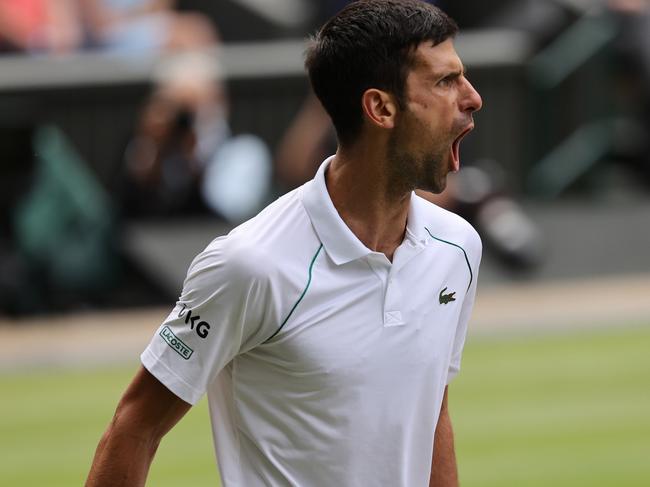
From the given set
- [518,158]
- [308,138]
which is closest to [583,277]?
[518,158]

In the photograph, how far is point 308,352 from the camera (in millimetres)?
3828

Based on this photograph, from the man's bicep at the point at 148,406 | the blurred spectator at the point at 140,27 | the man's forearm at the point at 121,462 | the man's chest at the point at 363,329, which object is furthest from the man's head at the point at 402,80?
the blurred spectator at the point at 140,27

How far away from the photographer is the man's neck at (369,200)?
3990 millimetres

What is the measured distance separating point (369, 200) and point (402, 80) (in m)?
0.31

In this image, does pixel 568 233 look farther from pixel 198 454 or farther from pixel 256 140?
pixel 198 454

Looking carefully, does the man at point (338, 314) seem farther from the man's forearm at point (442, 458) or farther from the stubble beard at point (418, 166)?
the man's forearm at point (442, 458)

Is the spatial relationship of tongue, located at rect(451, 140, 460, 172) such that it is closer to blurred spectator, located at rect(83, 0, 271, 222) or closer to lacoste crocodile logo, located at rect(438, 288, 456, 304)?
lacoste crocodile logo, located at rect(438, 288, 456, 304)

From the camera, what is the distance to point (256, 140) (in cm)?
1560

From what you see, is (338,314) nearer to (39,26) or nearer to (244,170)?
(244,170)

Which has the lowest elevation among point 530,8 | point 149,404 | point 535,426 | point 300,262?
point 535,426

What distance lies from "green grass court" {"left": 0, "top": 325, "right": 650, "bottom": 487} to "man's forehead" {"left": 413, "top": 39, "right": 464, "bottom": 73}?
5453 mm

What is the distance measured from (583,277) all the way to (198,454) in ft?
22.4

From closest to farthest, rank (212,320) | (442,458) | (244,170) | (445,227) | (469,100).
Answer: (212,320) → (469,100) → (445,227) → (442,458) → (244,170)

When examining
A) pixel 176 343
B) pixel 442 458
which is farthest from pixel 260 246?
pixel 442 458
